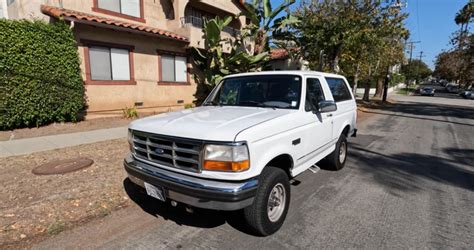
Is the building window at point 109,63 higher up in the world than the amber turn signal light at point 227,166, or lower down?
higher up

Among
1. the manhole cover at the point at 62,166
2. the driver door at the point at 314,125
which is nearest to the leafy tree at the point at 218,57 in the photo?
the manhole cover at the point at 62,166

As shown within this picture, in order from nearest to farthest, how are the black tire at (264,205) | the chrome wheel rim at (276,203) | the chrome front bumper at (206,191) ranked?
the chrome front bumper at (206,191)
the black tire at (264,205)
the chrome wheel rim at (276,203)

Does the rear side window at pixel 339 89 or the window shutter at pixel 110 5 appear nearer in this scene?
the rear side window at pixel 339 89

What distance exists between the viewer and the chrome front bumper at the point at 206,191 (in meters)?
2.63

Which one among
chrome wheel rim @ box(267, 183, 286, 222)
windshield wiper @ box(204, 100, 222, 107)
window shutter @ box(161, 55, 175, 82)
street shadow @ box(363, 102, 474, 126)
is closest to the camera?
chrome wheel rim @ box(267, 183, 286, 222)

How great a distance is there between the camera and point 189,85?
14.3 meters

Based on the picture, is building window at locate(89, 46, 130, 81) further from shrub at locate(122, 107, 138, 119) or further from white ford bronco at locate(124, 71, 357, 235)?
white ford bronco at locate(124, 71, 357, 235)

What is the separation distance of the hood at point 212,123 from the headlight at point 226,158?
0.34 ft

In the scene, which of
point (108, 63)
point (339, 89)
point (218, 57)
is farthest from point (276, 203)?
point (218, 57)

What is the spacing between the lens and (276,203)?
333 centimetres

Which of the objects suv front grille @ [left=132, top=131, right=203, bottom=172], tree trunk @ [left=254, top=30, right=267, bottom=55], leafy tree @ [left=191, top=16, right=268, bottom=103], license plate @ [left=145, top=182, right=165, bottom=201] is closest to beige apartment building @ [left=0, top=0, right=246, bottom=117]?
leafy tree @ [left=191, top=16, right=268, bottom=103]

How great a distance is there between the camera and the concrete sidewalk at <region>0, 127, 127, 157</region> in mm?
6562

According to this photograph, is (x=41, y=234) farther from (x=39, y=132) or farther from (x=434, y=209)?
(x=39, y=132)

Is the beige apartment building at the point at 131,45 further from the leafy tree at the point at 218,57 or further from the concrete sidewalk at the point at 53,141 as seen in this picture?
the concrete sidewalk at the point at 53,141
